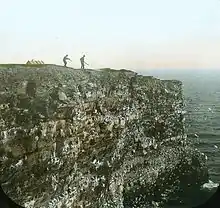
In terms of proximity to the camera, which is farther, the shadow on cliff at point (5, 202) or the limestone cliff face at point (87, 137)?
the limestone cliff face at point (87, 137)

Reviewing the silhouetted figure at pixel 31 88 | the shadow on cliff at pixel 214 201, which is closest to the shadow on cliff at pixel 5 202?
the silhouetted figure at pixel 31 88

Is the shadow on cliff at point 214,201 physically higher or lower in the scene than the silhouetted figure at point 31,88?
lower

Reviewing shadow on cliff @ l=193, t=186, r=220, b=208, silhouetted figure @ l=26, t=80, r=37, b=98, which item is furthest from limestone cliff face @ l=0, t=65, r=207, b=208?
shadow on cliff @ l=193, t=186, r=220, b=208

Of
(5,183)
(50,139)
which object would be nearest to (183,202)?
(50,139)

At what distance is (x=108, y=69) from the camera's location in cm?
370

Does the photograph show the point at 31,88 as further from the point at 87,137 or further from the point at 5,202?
the point at 5,202

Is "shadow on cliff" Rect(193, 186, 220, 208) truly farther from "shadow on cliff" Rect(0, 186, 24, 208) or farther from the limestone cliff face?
"shadow on cliff" Rect(0, 186, 24, 208)

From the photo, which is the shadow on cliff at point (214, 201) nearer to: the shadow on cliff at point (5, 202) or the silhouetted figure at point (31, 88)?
the shadow on cliff at point (5, 202)

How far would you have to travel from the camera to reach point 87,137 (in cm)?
402

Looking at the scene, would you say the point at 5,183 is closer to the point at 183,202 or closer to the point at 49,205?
the point at 49,205

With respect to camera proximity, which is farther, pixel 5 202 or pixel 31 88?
pixel 31 88

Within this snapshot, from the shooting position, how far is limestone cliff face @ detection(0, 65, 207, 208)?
139 inches

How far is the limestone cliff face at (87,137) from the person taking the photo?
139 inches

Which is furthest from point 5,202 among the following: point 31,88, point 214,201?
point 214,201
